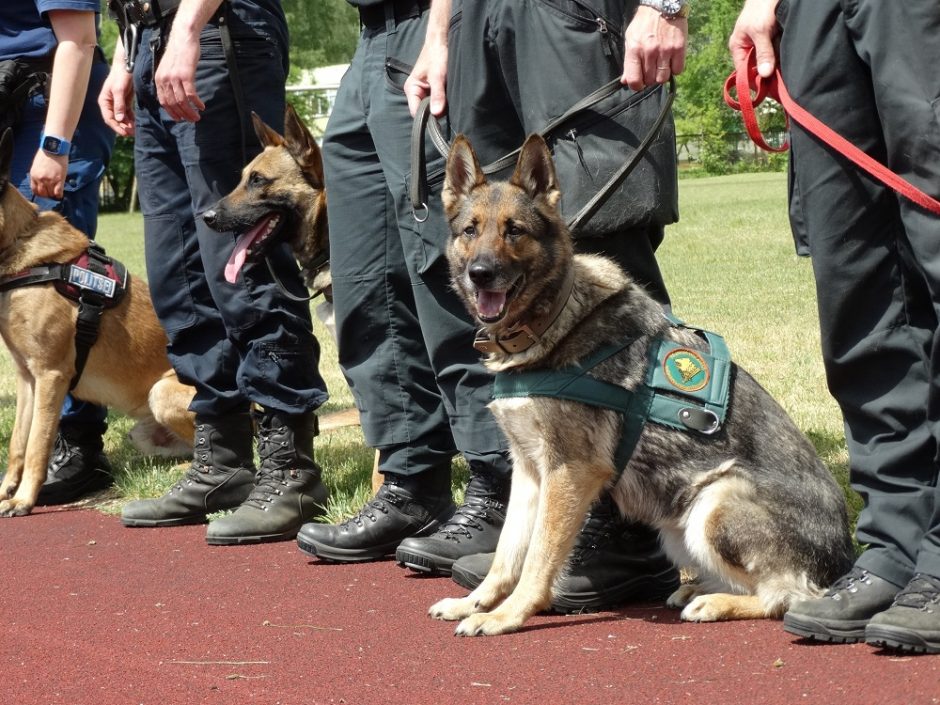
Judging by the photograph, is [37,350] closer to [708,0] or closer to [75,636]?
[75,636]

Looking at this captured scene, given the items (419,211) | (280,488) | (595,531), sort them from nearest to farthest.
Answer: (595,531) → (419,211) → (280,488)

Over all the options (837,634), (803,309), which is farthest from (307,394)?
(803,309)

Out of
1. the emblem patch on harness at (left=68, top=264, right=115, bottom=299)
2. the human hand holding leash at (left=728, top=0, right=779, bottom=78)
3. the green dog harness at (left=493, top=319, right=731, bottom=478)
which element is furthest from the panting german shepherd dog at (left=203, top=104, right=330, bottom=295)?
the human hand holding leash at (left=728, top=0, right=779, bottom=78)

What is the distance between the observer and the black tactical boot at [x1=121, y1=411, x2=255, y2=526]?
5.27 m

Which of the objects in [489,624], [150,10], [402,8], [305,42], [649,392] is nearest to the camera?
[489,624]

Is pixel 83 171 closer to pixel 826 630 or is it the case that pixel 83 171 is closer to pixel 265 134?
pixel 265 134

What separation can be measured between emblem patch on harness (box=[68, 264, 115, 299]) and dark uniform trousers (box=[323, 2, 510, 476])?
7.00 feet

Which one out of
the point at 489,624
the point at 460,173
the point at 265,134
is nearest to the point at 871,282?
the point at 460,173

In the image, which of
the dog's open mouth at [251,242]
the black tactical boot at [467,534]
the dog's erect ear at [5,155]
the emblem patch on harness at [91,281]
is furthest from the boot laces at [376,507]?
the dog's erect ear at [5,155]

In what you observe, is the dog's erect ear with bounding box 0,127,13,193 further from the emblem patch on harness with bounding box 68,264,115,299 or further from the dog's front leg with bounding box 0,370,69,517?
the dog's front leg with bounding box 0,370,69,517

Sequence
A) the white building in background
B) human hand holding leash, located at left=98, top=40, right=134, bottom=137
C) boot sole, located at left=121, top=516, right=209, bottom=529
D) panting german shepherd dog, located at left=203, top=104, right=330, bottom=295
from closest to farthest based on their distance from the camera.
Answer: boot sole, located at left=121, top=516, right=209, bottom=529
human hand holding leash, located at left=98, top=40, right=134, bottom=137
panting german shepherd dog, located at left=203, top=104, right=330, bottom=295
the white building in background

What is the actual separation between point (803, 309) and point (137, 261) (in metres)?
14.6

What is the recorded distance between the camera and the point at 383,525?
4.46 metres

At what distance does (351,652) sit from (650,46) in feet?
6.45
